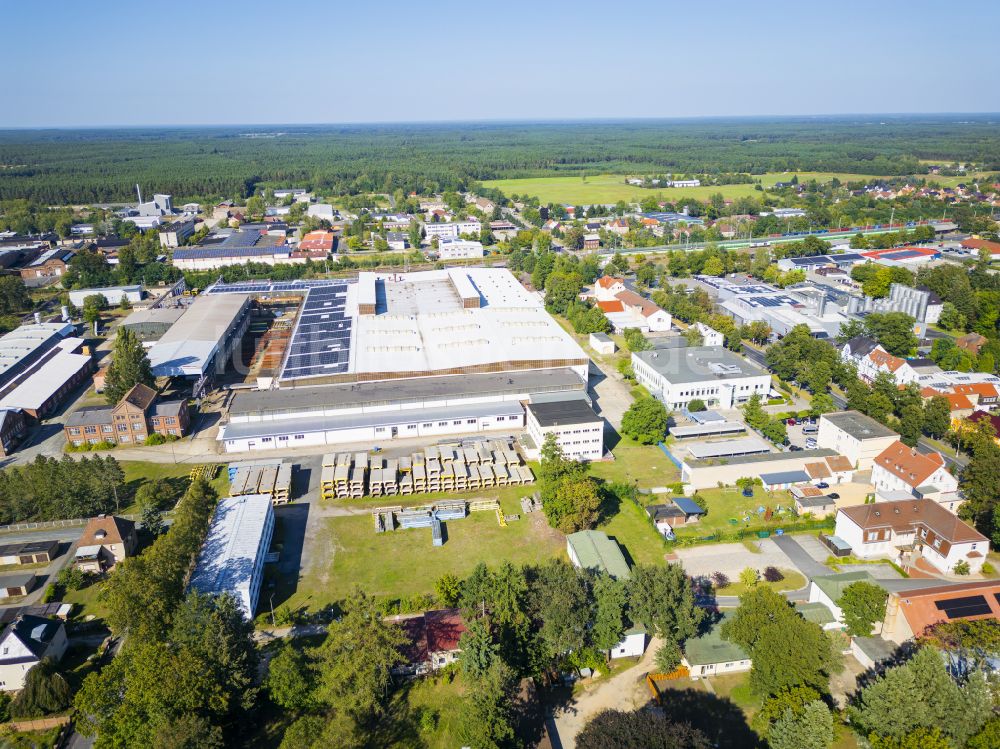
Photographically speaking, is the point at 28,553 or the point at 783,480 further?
the point at 783,480

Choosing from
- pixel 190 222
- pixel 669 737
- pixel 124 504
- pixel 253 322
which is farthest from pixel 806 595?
pixel 190 222

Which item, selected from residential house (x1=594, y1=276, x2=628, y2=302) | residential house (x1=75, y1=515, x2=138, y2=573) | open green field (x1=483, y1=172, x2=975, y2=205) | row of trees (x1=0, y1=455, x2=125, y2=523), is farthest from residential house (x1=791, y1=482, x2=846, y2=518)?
open green field (x1=483, y1=172, x2=975, y2=205)

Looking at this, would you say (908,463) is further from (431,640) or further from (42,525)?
(42,525)

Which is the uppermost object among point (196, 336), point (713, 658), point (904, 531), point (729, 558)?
point (196, 336)

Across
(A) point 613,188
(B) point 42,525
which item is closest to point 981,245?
(A) point 613,188

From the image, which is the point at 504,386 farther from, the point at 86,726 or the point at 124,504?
the point at 86,726

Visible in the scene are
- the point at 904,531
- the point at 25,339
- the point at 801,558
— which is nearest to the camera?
the point at 904,531
